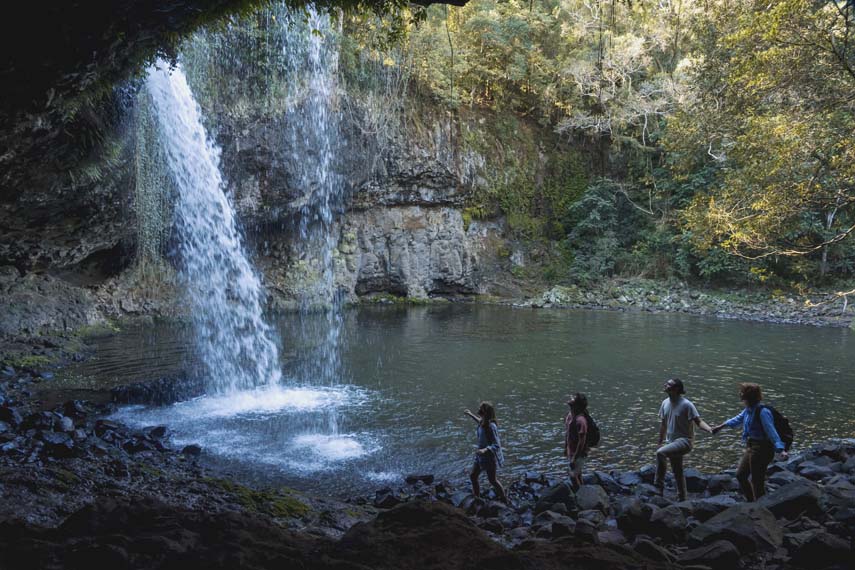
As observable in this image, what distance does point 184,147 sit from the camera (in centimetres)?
1881

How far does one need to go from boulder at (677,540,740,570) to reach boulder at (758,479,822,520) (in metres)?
1.86

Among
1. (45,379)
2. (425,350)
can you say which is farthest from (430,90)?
(45,379)

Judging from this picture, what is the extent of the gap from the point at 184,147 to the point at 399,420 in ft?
43.9

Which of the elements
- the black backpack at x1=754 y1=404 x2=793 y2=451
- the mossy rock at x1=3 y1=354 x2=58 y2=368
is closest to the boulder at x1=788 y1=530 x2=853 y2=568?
the black backpack at x1=754 y1=404 x2=793 y2=451

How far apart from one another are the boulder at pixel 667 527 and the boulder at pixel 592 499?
0.95 m

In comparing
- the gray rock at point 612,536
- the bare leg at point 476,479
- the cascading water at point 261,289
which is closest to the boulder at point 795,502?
the gray rock at point 612,536

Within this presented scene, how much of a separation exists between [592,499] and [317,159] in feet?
77.0

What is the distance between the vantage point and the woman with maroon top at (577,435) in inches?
279

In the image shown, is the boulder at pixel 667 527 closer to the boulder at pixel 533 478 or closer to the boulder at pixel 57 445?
the boulder at pixel 533 478

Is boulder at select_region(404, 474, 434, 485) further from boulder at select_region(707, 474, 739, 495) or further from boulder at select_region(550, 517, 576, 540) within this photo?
boulder at select_region(707, 474, 739, 495)

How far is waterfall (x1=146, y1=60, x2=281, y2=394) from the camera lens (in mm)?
14991

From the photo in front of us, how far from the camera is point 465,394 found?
12500 millimetres

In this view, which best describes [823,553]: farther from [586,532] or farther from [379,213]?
[379,213]

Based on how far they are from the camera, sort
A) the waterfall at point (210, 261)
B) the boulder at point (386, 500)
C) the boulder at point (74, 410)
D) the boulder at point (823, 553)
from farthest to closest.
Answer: the waterfall at point (210, 261), the boulder at point (74, 410), the boulder at point (386, 500), the boulder at point (823, 553)
